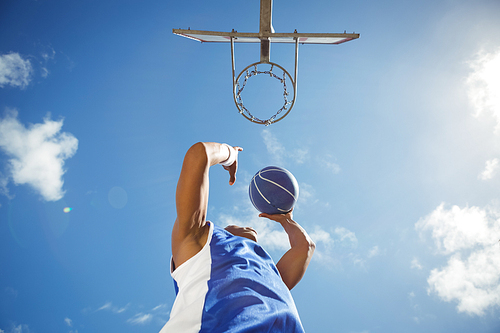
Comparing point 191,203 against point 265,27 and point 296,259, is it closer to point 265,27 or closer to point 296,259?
point 296,259

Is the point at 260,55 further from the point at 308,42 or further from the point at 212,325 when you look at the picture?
the point at 212,325

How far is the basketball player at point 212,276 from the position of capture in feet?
5.07

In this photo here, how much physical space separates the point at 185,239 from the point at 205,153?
2.22 ft

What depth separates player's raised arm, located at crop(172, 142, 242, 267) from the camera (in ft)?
5.98

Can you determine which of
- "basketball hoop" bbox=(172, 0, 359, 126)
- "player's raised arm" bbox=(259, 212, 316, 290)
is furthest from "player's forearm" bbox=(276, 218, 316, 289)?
"basketball hoop" bbox=(172, 0, 359, 126)

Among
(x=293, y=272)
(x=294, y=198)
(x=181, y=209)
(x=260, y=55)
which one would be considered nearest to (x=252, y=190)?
(x=294, y=198)

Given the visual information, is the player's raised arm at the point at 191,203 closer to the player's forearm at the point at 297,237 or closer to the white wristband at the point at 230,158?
the white wristband at the point at 230,158

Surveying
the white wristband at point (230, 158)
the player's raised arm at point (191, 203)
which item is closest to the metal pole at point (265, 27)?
the white wristband at point (230, 158)

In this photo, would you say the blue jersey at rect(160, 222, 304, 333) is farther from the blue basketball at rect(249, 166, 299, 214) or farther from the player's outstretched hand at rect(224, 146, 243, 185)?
the blue basketball at rect(249, 166, 299, 214)

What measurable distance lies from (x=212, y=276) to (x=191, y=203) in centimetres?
53

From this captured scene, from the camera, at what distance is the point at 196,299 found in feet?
5.41

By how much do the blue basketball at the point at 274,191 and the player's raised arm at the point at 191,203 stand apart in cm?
204

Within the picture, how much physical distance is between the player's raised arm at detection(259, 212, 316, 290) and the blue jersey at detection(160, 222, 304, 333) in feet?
2.14

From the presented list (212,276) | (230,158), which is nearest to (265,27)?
(230,158)
